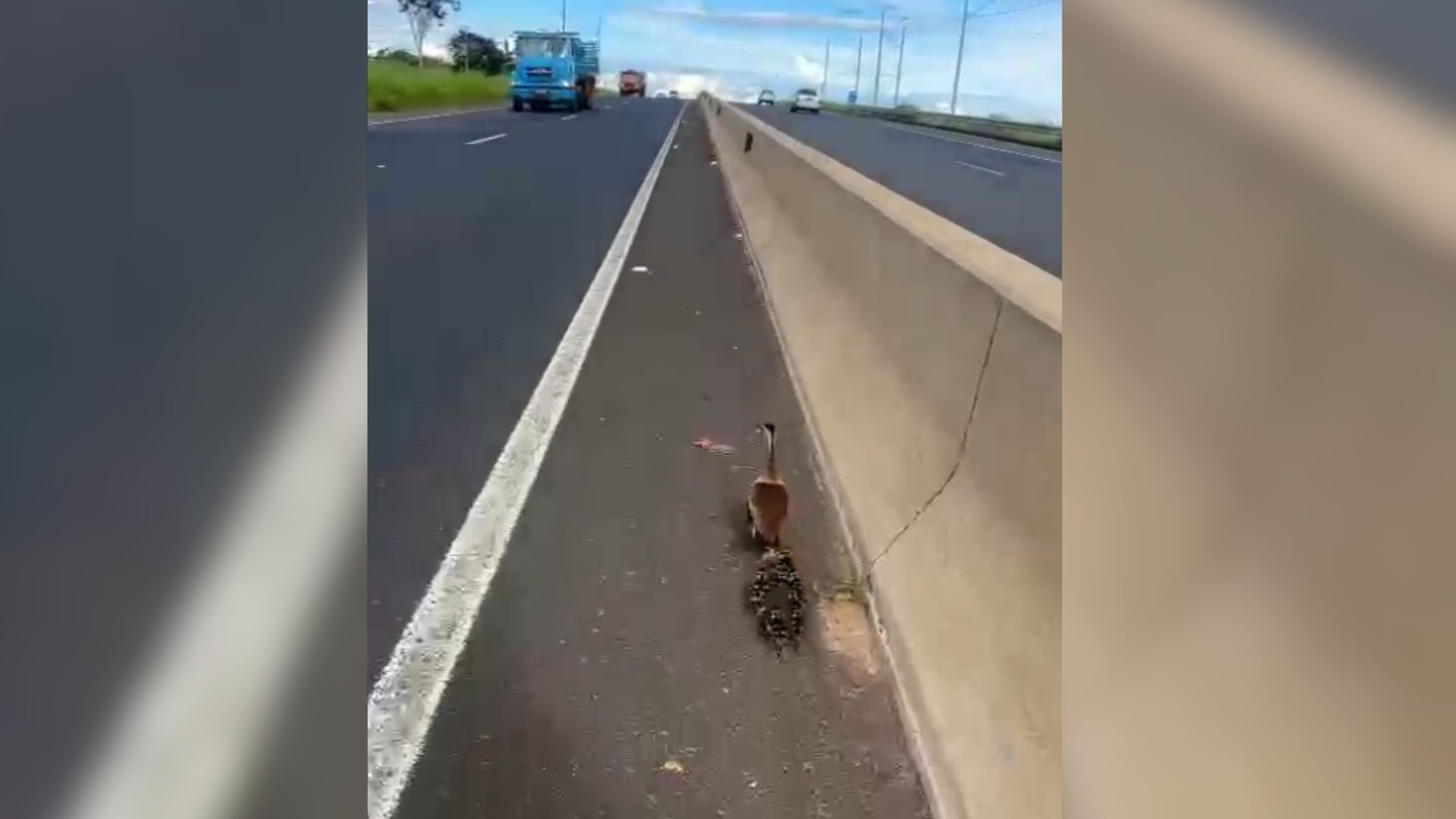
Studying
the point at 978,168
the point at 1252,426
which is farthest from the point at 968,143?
the point at 1252,426

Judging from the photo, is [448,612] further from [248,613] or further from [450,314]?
[450,314]

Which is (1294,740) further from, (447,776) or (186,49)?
(447,776)

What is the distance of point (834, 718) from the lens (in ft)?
11.0

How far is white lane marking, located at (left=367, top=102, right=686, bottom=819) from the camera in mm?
3090

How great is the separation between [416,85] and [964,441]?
4.41m

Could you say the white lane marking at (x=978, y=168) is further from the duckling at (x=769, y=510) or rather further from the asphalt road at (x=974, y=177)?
the duckling at (x=769, y=510)

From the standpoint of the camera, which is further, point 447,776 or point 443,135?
point 443,135

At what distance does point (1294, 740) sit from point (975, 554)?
1504 mm

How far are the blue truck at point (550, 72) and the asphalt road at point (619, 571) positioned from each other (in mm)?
28076

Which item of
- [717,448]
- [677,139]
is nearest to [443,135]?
[677,139]

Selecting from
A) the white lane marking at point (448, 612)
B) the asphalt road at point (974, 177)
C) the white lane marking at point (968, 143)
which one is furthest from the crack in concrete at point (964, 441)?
the white lane marking at point (968, 143)

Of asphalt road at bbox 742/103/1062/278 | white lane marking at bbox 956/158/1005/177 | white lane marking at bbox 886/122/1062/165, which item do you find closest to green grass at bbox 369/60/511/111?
asphalt road at bbox 742/103/1062/278

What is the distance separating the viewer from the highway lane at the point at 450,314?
15.7 feet

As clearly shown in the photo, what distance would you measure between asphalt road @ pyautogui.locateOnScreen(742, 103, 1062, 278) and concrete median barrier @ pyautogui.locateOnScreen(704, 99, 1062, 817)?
8.12 ft
